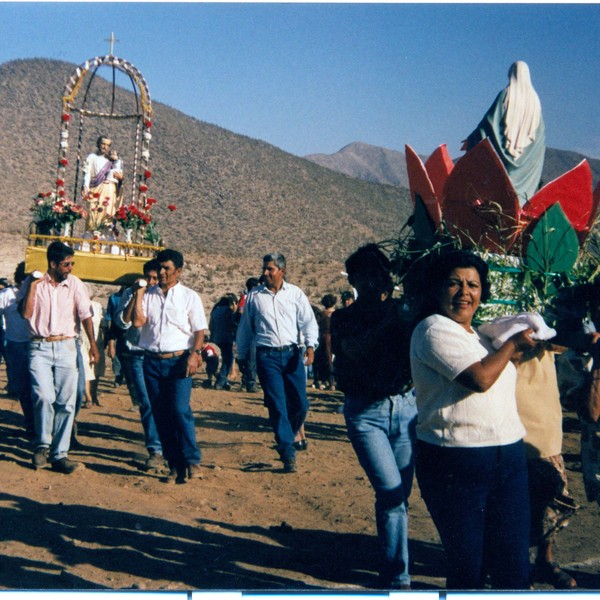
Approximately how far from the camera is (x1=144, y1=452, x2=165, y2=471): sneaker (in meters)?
7.70

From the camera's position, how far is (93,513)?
6273 millimetres

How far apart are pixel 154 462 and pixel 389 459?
365cm

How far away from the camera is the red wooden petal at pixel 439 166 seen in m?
5.59

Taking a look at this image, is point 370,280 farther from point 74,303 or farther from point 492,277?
point 74,303

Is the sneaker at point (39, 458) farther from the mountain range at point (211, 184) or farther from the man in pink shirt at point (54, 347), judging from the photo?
the mountain range at point (211, 184)

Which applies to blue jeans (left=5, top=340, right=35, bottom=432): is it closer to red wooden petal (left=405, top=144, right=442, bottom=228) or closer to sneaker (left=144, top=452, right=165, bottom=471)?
sneaker (left=144, top=452, right=165, bottom=471)

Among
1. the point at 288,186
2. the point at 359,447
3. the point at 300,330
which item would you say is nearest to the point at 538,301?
the point at 359,447

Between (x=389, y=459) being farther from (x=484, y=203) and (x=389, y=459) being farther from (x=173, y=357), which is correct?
(x=173, y=357)

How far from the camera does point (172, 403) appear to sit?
7.05m

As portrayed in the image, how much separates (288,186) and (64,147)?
57.4 metres

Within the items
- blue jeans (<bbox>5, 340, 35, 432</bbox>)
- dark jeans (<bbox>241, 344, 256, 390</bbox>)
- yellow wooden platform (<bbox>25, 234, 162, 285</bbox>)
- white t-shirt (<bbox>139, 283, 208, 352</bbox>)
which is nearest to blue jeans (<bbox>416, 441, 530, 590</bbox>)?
white t-shirt (<bbox>139, 283, 208, 352</bbox>)

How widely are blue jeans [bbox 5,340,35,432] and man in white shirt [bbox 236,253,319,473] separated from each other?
2.17 metres

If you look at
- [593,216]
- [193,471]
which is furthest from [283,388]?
[593,216]

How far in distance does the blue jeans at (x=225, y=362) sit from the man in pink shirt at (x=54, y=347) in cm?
661
